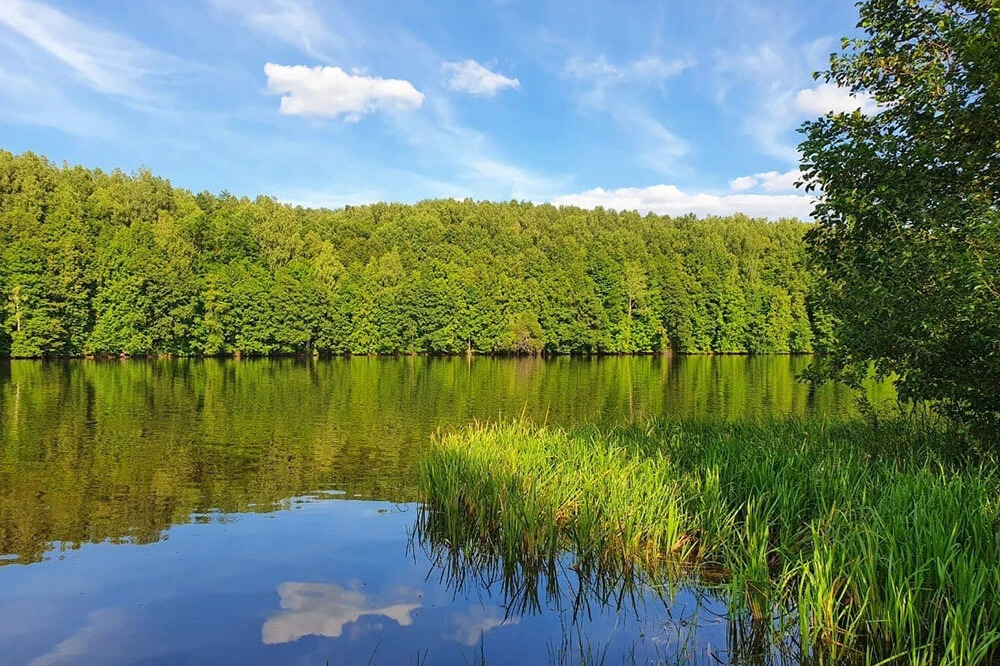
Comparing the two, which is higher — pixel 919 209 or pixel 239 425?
pixel 919 209

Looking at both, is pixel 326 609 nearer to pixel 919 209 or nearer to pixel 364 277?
pixel 919 209

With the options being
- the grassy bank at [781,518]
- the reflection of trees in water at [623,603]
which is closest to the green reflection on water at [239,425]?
the grassy bank at [781,518]

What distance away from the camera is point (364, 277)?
305 ft

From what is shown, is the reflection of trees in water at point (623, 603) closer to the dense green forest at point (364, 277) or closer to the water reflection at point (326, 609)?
the water reflection at point (326, 609)

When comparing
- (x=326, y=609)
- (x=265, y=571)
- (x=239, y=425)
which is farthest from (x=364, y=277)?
(x=326, y=609)

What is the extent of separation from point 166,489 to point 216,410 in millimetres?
15417

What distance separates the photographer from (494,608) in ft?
29.9

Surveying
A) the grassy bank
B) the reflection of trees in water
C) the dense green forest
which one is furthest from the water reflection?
the dense green forest

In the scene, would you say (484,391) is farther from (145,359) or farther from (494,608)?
(145,359)

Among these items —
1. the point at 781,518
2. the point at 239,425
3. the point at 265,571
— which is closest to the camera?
the point at 781,518

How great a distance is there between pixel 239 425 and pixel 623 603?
20.9 metres

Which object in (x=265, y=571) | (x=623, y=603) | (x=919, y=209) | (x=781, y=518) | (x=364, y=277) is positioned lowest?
(x=265, y=571)

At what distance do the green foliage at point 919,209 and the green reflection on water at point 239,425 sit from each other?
610cm

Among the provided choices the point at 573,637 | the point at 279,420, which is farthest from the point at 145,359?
the point at 573,637
